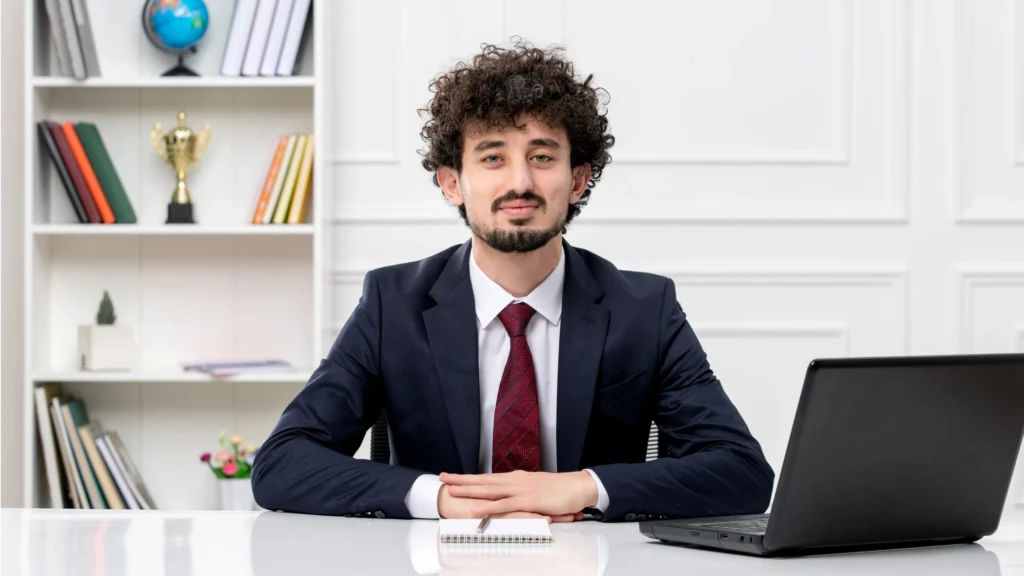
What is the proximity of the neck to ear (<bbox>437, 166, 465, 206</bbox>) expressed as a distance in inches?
7.5

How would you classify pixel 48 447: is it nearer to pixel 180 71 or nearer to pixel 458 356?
pixel 180 71

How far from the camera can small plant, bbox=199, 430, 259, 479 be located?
3033 millimetres

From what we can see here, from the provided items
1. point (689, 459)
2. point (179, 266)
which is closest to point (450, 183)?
point (689, 459)

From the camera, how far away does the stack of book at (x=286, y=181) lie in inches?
121

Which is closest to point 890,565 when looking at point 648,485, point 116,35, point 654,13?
point 648,485

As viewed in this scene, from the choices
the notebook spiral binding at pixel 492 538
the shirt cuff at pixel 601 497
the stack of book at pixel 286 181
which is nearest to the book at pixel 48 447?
the stack of book at pixel 286 181

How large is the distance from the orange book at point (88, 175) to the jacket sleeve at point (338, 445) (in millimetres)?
1426

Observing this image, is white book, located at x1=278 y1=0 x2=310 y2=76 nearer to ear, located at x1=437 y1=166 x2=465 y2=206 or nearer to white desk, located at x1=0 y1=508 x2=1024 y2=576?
ear, located at x1=437 y1=166 x2=465 y2=206

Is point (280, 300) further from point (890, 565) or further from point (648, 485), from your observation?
point (890, 565)

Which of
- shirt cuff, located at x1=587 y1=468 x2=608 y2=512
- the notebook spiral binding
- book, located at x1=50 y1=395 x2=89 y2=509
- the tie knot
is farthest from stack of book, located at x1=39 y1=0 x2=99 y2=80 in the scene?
the notebook spiral binding

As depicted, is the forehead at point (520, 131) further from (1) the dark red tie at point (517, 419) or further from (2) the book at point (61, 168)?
(2) the book at point (61, 168)

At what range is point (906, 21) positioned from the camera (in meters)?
3.08

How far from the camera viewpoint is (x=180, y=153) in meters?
3.10

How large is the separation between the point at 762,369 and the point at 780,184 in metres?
0.52
